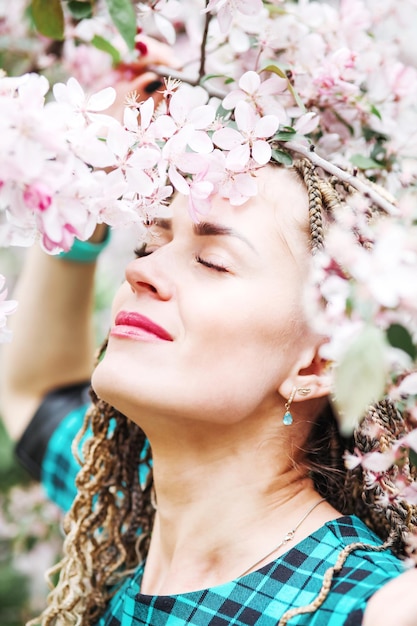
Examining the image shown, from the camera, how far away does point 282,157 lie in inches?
51.8

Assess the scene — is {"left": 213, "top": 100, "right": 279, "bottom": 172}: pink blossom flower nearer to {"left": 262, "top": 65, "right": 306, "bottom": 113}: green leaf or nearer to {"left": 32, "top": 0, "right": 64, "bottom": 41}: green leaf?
{"left": 262, "top": 65, "right": 306, "bottom": 113}: green leaf

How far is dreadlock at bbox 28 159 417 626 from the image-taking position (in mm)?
1366

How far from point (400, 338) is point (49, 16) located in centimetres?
93

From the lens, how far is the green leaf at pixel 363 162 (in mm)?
1471

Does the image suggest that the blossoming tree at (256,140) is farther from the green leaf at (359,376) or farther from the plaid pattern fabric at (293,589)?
the plaid pattern fabric at (293,589)

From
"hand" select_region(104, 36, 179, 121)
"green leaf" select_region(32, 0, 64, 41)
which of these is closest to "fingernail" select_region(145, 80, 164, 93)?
"hand" select_region(104, 36, 179, 121)

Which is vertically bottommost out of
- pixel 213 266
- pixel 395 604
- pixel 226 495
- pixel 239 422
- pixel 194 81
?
pixel 226 495

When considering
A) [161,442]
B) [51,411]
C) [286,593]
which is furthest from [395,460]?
[51,411]

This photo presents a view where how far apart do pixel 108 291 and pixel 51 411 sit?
0.98 m

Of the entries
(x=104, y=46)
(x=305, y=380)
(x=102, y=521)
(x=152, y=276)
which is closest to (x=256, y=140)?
(x=152, y=276)

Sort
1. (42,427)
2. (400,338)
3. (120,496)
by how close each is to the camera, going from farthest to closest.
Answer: (42,427), (120,496), (400,338)

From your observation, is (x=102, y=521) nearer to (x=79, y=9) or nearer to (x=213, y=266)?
(x=213, y=266)

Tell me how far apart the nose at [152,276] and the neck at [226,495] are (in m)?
0.23

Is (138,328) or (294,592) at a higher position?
(138,328)
